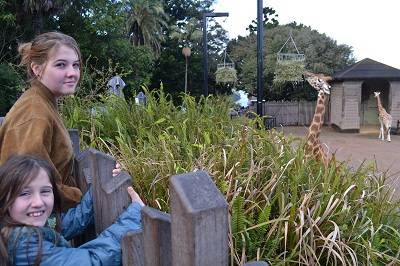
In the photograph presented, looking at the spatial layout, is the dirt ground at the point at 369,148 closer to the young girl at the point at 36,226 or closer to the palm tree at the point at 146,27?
the young girl at the point at 36,226

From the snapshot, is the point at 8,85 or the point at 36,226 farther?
the point at 8,85

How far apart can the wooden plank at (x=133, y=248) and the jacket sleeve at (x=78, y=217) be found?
647 mm

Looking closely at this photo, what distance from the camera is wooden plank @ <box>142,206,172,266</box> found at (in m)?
1.18

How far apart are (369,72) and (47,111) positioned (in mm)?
22494

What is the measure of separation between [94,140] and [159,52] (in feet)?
106

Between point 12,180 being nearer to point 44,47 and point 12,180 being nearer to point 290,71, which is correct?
point 44,47

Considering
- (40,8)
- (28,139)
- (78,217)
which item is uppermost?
(40,8)

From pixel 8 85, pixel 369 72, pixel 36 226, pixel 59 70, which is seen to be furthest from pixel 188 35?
pixel 36 226

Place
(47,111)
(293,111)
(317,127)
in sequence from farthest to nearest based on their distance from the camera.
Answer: (293,111)
(317,127)
(47,111)

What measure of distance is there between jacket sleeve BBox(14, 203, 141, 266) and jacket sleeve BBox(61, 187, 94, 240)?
46 cm

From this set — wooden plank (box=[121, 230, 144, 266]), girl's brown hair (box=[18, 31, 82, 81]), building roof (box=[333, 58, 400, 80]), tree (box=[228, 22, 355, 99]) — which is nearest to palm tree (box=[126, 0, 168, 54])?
tree (box=[228, 22, 355, 99])

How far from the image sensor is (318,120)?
4520mm

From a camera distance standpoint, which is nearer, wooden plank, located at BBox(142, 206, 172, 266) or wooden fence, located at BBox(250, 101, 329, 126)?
wooden plank, located at BBox(142, 206, 172, 266)

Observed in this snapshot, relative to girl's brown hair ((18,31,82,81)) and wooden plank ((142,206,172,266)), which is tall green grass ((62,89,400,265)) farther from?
girl's brown hair ((18,31,82,81))
